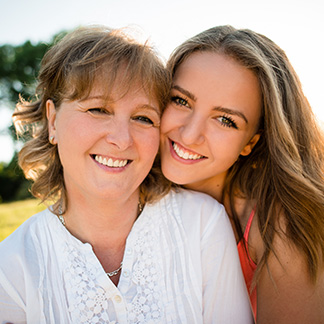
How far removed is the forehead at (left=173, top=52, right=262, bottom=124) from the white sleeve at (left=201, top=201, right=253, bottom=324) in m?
0.84

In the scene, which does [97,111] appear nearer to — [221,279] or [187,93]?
[187,93]

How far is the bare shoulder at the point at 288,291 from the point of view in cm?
203

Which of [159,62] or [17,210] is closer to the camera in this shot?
[159,62]

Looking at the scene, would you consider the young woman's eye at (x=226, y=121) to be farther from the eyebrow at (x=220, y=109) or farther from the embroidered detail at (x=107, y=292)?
the embroidered detail at (x=107, y=292)

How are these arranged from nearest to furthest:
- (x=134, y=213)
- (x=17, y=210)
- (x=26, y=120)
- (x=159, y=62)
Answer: (x=159, y=62)
(x=134, y=213)
(x=26, y=120)
(x=17, y=210)

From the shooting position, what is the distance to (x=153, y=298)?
6.20 feet

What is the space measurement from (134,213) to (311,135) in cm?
154

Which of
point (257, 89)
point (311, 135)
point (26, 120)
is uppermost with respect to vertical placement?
point (257, 89)

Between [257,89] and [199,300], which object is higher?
[257,89]

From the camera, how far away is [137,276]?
1936 mm

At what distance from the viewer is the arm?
2029 mm

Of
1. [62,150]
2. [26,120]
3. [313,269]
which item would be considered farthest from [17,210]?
[313,269]

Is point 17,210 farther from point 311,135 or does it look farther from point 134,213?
point 311,135

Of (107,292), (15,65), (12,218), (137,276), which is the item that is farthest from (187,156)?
(15,65)
